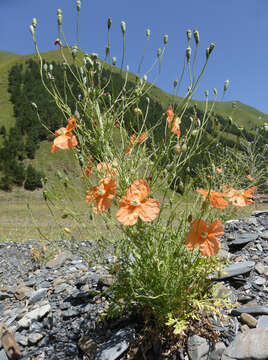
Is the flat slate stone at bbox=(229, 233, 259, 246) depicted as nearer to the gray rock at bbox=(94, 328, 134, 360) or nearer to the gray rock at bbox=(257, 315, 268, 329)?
the gray rock at bbox=(257, 315, 268, 329)

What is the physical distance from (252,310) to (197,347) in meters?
0.54

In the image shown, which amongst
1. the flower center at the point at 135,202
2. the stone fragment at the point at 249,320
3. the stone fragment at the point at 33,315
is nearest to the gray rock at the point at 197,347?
the stone fragment at the point at 249,320

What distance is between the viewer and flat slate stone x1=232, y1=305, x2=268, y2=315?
2125 mm

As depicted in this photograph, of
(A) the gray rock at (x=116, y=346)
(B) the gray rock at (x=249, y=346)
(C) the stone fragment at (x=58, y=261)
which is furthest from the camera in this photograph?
(C) the stone fragment at (x=58, y=261)

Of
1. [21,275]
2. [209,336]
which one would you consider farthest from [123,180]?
[21,275]

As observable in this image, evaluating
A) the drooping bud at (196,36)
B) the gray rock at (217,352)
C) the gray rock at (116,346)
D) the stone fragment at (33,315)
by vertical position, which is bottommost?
the stone fragment at (33,315)

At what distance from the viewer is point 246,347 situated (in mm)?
1797

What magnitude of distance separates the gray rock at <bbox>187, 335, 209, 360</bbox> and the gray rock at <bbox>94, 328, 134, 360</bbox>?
43 cm

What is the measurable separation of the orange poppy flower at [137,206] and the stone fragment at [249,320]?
1189 millimetres

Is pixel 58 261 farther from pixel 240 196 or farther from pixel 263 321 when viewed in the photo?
pixel 240 196

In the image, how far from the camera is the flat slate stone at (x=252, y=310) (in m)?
2.12

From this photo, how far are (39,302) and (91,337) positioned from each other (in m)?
1.03

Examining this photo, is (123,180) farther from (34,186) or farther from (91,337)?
(34,186)

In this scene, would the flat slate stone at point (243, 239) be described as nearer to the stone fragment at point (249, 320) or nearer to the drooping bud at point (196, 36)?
the stone fragment at point (249, 320)
